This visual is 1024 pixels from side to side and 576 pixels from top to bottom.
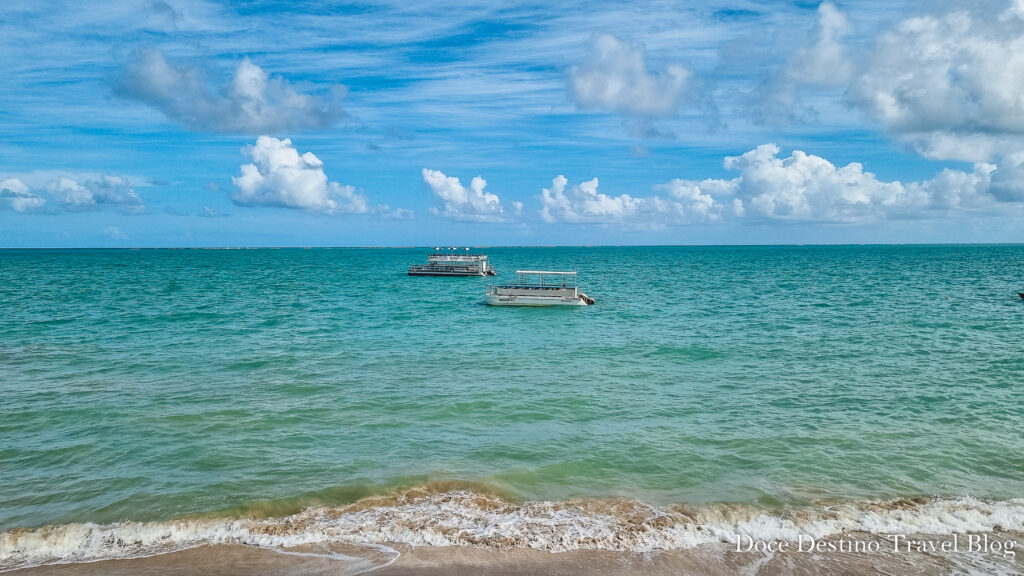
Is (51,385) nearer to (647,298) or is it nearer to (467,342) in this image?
(467,342)

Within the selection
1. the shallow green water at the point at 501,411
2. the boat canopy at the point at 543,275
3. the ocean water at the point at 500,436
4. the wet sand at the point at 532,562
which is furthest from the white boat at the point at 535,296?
the wet sand at the point at 532,562

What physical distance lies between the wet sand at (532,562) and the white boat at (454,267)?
81239 mm

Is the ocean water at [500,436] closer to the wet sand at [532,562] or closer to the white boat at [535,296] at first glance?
the wet sand at [532,562]

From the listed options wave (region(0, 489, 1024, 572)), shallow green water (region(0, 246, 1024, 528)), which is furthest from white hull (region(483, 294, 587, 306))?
wave (region(0, 489, 1024, 572))

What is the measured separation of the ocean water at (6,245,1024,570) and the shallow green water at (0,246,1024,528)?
95 mm

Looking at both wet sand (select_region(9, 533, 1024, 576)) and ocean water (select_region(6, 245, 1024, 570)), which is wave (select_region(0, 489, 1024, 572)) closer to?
ocean water (select_region(6, 245, 1024, 570))

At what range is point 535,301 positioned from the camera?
5119cm

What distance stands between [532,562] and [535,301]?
135ft

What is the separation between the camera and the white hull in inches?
2004

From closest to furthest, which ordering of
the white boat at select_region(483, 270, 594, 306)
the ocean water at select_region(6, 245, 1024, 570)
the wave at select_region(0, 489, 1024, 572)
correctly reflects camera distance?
1. the wave at select_region(0, 489, 1024, 572)
2. the ocean water at select_region(6, 245, 1024, 570)
3. the white boat at select_region(483, 270, 594, 306)

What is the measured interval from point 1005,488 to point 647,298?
45.0 m

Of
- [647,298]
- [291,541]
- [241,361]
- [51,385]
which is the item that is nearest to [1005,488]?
[291,541]

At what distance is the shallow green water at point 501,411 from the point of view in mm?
13703

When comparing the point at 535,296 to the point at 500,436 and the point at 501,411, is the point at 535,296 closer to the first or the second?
the point at 501,411
